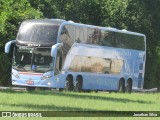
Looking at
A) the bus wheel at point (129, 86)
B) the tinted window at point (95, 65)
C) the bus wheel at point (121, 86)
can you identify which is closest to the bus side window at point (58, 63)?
the tinted window at point (95, 65)

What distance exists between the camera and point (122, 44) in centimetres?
3919

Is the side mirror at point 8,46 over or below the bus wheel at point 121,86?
over

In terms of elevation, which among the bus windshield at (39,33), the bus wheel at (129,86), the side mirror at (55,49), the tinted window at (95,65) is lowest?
the bus wheel at (129,86)

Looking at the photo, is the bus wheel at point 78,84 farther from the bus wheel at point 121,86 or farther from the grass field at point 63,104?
the grass field at point 63,104

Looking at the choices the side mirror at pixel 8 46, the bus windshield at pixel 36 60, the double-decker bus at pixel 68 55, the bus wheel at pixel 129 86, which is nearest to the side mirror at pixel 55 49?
the double-decker bus at pixel 68 55

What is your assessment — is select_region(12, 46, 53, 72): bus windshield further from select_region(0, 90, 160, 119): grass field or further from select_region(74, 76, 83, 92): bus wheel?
select_region(0, 90, 160, 119): grass field

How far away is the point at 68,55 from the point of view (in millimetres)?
33656

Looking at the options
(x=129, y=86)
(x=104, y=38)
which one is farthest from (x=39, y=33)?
(x=129, y=86)

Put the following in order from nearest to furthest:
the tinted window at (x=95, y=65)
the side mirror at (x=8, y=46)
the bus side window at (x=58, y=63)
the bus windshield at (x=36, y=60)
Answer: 1. the bus windshield at (x=36, y=60)
2. the bus side window at (x=58, y=63)
3. the side mirror at (x=8, y=46)
4. the tinted window at (x=95, y=65)

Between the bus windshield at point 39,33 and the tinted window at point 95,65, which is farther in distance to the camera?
the tinted window at point 95,65

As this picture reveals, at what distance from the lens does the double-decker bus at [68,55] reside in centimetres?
3256

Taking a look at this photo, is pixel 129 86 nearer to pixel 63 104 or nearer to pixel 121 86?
pixel 121 86

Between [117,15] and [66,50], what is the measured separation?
1594 cm

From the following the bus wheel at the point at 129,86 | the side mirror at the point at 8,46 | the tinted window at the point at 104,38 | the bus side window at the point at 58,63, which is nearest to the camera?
the bus side window at the point at 58,63
